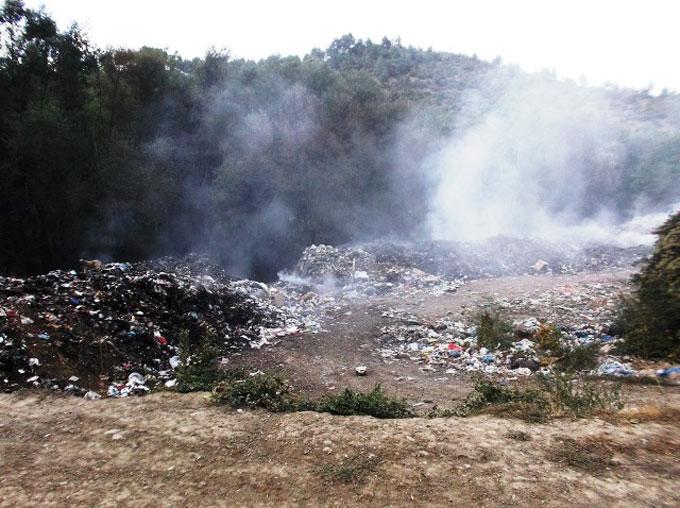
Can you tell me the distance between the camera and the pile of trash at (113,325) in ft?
15.0

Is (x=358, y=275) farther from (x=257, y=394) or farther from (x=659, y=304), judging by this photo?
(x=257, y=394)

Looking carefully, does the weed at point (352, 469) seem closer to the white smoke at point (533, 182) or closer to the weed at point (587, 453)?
the weed at point (587, 453)

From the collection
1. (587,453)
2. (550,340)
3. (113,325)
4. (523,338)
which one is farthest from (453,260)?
(587,453)

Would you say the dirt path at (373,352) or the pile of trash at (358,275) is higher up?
the pile of trash at (358,275)

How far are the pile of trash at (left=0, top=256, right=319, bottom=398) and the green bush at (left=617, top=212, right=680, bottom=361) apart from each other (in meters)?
4.92

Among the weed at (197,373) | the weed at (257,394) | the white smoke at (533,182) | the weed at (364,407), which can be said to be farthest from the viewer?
the white smoke at (533,182)

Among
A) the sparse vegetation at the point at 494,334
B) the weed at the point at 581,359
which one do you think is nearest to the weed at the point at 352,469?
the weed at the point at 581,359

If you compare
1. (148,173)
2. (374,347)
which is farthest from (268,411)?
(148,173)

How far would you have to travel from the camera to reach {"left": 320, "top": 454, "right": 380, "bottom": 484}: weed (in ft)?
8.62

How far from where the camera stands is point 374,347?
22.6ft

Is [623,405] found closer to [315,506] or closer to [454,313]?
[315,506]

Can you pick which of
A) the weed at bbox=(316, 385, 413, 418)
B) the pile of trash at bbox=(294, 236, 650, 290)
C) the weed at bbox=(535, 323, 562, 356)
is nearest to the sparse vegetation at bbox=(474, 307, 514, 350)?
the weed at bbox=(535, 323, 562, 356)

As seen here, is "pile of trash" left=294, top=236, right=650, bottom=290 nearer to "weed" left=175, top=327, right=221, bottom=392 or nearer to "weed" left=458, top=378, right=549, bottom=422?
"weed" left=175, top=327, right=221, bottom=392

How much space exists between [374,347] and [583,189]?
17828mm
